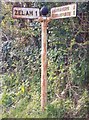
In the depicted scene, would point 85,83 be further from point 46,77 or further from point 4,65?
point 4,65

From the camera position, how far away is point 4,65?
106 inches

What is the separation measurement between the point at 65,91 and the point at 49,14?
627mm

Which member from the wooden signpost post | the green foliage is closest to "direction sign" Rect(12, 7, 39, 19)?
the wooden signpost post

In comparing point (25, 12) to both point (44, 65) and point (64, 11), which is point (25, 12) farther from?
point (44, 65)

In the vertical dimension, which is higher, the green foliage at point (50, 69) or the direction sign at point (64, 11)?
the direction sign at point (64, 11)

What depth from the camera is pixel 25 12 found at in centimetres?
251

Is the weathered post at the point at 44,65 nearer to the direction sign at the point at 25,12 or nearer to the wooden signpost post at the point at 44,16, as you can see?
the wooden signpost post at the point at 44,16

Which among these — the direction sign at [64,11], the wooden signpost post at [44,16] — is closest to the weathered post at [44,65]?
the wooden signpost post at [44,16]

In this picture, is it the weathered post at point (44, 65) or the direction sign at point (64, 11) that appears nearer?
the direction sign at point (64, 11)

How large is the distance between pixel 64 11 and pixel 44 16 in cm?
16

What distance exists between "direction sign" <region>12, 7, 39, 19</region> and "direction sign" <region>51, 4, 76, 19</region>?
0.45ft

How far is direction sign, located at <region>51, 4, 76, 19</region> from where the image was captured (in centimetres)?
247

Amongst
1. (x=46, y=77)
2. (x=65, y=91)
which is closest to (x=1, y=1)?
(x=46, y=77)

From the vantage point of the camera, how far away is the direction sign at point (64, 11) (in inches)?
97.2
